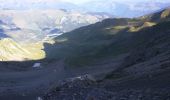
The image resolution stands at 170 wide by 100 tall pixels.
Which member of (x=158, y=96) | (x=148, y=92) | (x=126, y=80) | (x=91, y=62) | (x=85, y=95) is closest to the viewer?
(x=158, y=96)

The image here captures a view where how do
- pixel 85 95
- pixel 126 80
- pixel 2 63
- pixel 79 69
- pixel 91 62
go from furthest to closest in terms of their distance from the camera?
pixel 2 63 → pixel 91 62 → pixel 79 69 → pixel 126 80 → pixel 85 95

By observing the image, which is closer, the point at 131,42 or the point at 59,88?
the point at 59,88

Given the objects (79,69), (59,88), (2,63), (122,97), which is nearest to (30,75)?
(79,69)

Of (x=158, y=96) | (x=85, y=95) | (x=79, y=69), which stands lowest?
(x=158, y=96)

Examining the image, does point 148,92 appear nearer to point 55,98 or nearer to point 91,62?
point 55,98

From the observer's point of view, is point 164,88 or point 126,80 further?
point 126,80

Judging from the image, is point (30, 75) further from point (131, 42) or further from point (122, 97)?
point (122, 97)

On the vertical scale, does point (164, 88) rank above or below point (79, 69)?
below

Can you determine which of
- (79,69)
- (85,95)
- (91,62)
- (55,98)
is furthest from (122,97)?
Answer: (91,62)

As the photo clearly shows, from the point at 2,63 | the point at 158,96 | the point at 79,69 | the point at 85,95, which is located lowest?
the point at 158,96
